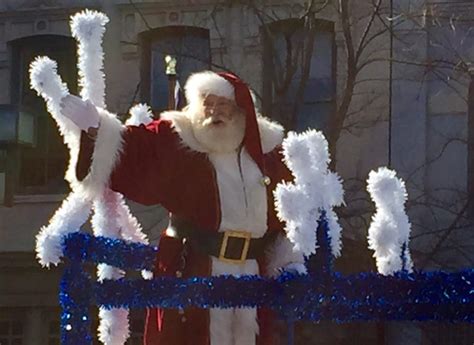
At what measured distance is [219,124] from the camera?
4.28m

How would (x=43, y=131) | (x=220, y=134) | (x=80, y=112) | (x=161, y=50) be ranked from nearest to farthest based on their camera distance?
(x=80, y=112) < (x=220, y=134) < (x=161, y=50) < (x=43, y=131)

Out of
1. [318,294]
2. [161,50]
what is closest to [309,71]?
[161,50]

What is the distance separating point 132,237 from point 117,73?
28.2ft

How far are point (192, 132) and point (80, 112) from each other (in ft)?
1.67

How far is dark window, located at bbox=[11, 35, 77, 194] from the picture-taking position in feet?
43.2

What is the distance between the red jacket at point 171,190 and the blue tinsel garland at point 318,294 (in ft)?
1.24

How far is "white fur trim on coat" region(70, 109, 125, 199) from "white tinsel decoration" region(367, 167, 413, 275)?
95 centimetres

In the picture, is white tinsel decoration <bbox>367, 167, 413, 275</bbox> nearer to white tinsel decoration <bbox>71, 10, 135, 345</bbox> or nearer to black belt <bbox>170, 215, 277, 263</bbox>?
black belt <bbox>170, 215, 277, 263</bbox>

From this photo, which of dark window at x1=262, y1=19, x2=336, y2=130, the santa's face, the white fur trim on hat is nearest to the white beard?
the santa's face

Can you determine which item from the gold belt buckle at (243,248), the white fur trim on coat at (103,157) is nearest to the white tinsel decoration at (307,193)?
the gold belt buckle at (243,248)

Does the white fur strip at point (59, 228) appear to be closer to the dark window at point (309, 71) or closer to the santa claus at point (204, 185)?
the santa claus at point (204, 185)

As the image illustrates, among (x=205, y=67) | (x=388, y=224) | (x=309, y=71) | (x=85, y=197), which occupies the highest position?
(x=205, y=67)

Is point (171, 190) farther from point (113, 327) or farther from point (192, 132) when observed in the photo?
point (113, 327)

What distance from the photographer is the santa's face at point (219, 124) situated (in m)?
4.28
